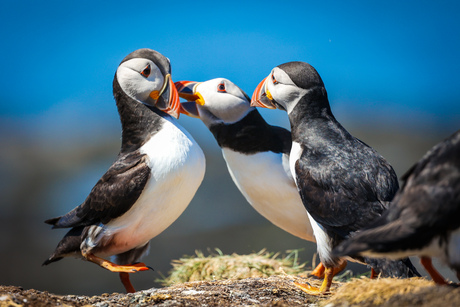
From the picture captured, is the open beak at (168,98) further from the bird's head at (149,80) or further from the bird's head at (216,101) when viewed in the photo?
the bird's head at (216,101)

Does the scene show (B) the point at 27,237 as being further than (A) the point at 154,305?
Yes

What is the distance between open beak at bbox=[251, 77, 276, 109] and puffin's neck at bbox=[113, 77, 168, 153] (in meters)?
0.98

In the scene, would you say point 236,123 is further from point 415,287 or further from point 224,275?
point 415,287

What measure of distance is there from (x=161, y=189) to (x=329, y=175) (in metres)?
1.61

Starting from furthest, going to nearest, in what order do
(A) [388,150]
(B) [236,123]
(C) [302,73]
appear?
(A) [388,150]
(B) [236,123]
(C) [302,73]

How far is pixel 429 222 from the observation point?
2572mm

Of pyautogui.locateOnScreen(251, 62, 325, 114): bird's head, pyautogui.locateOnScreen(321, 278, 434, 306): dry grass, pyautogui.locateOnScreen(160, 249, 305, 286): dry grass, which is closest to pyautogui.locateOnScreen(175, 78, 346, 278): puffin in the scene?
pyautogui.locateOnScreen(251, 62, 325, 114): bird's head

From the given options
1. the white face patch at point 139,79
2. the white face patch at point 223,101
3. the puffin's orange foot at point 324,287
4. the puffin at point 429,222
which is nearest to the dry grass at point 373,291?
the puffin at point 429,222

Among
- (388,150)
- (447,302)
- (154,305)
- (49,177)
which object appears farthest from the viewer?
(49,177)

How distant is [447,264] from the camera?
2.71 m

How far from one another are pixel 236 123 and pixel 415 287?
3043mm

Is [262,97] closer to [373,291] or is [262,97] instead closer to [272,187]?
[272,187]

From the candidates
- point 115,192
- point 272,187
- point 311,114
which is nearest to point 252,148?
point 272,187

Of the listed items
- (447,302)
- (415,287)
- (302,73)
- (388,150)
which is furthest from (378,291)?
(388,150)
